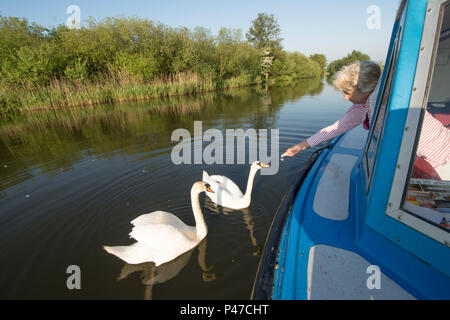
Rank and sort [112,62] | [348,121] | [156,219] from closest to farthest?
[348,121]
[156,219]
[112,62]

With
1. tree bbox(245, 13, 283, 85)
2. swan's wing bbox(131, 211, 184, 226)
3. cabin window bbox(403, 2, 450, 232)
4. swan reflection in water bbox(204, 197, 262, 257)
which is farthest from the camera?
tree bbox(245, 13, 283, 85)

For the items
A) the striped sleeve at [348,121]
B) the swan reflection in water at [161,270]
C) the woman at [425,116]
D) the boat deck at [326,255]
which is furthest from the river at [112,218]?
the woman at [425,116]

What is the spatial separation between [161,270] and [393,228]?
2628 millimetres

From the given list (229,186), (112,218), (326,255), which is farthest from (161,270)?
(326,255)

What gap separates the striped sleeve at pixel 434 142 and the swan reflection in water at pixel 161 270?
106 inches

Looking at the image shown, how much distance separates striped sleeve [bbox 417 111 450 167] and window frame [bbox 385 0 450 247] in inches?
34.2

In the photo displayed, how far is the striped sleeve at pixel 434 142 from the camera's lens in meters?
2.11

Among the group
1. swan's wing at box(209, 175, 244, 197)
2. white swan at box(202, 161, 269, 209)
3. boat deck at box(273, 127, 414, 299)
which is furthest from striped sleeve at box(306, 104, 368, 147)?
swan's wing at box(209, 175, 244, 197)

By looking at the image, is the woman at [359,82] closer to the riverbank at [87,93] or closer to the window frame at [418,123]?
the window frame at [418,123]

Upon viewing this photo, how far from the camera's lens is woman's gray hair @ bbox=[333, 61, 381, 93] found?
2.28 m

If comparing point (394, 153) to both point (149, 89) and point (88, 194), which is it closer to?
point (88, 194)

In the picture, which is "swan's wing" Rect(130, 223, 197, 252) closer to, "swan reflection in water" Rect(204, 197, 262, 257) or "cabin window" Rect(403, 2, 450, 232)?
"swan reflection in water" Rect(204, 197, 262, 257)

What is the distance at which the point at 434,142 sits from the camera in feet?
7.13

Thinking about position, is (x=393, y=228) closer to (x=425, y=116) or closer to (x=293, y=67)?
(x=425, y=116)
